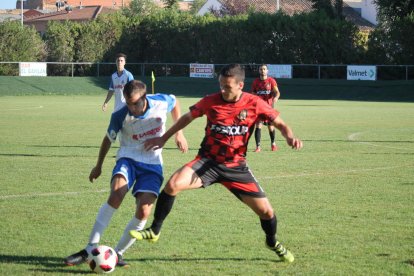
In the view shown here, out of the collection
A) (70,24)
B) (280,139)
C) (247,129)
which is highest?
(70,24)

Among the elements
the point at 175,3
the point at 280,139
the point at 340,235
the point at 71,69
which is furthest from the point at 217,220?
the point at 175,3

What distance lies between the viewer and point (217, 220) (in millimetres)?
8852

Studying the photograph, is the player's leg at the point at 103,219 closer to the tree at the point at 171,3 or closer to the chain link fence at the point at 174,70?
the chain link fence at the point at 174,70

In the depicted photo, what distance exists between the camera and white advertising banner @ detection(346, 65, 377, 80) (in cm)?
4525

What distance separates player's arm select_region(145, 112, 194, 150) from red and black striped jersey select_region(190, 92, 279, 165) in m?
0.07

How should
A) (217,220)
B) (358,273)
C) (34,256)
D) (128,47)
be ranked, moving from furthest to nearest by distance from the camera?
(128,47) → (217,220) → (34,256) → (358,273)

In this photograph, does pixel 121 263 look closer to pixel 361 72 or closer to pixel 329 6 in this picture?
pixel 361 72

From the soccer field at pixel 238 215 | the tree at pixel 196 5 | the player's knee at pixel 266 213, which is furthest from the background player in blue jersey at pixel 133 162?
the tree at pixel 196 5

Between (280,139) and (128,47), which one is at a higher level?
(128,47)

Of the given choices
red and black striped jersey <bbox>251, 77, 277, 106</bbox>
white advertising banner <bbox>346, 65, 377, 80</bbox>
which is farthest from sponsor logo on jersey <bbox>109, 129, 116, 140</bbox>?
white advertising banner <bbox>346, 65, 377, 80</bbox>

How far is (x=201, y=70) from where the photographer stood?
5062 cm

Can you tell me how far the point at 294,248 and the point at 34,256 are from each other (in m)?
2.54

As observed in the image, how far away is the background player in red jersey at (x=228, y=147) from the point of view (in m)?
6.85

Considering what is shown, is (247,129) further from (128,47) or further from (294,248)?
(128,47)
